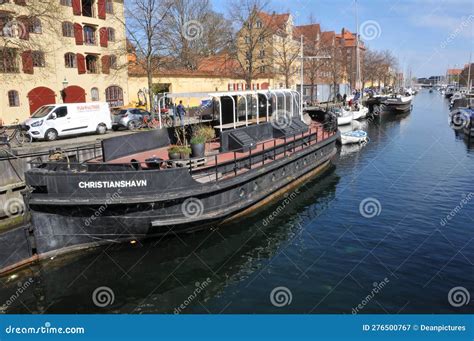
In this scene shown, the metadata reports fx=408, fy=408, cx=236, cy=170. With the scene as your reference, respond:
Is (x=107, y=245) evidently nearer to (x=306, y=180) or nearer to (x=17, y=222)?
(x=17, y=222)

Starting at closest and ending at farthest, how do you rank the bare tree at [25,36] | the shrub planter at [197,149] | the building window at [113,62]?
the shrub planter at [197,149] → the bare tree at [25,36] → the building window at [113,62]

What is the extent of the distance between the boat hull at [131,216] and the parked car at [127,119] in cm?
1557

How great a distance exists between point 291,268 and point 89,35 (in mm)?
31594

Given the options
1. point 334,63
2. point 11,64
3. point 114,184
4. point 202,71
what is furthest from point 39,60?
point 334,63

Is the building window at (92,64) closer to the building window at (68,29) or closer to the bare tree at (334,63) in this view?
the building window at (68,29)

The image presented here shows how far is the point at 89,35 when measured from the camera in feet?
115

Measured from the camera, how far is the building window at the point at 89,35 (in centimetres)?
3475

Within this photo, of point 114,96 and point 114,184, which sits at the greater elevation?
point 114,96

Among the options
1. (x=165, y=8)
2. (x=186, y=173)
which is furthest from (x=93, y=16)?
(x=186, y=173)

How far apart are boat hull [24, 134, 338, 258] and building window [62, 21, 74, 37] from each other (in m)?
26.6

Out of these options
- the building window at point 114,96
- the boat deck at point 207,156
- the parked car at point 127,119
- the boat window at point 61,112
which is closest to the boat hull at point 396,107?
the building window at point 114,96

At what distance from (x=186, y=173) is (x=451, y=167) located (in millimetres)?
17357

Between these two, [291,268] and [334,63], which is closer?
[291,268]

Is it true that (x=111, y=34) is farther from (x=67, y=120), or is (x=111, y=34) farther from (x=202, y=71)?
(x=67, y=120)
